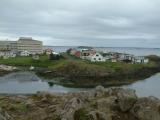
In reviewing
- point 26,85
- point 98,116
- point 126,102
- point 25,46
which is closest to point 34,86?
point 26,85

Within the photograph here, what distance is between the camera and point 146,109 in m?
25.4

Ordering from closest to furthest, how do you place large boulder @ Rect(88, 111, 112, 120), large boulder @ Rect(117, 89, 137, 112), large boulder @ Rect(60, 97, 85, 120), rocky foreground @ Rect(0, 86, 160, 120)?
large boulder @ Rect(88, 111, 112, 120) → large boulder @ Rect(60, 97, 85, 120) → rocky foreground @ Rect(0, 86, 160, 120) → large boulder @ Rect(117, 89, 137, 112)

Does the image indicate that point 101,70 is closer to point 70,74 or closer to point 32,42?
point 70,74

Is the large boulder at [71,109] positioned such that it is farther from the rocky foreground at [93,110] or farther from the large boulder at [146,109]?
the large boulder at [146,109]

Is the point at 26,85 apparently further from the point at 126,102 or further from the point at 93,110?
the point at 93,110

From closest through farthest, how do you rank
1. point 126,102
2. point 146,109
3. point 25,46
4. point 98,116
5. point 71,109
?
point 98,116, point 146,109, point 71,109, point 126,102, point 25,46

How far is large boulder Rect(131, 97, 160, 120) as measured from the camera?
82.2 ft

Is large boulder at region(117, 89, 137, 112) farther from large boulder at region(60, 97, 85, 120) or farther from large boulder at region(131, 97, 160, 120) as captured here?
large boulder at region(60, 97, 85, 120)

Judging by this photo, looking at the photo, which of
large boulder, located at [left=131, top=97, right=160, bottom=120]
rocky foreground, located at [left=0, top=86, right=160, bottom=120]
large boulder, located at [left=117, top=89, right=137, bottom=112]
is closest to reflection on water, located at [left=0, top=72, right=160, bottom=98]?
rocky foreground, located at [left=0, top=86, right=160, bottom=120]

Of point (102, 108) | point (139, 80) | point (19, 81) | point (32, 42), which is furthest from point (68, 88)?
point (32, 42)

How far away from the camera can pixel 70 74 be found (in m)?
100

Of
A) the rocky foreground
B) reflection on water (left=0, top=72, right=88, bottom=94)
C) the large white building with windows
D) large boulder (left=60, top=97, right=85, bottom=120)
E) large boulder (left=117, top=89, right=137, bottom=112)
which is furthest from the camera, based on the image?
the large white building with windows

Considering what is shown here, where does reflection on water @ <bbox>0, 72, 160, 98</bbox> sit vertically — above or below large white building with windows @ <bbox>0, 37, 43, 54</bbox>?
below

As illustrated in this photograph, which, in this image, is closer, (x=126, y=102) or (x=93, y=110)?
(x=93, y=110)
